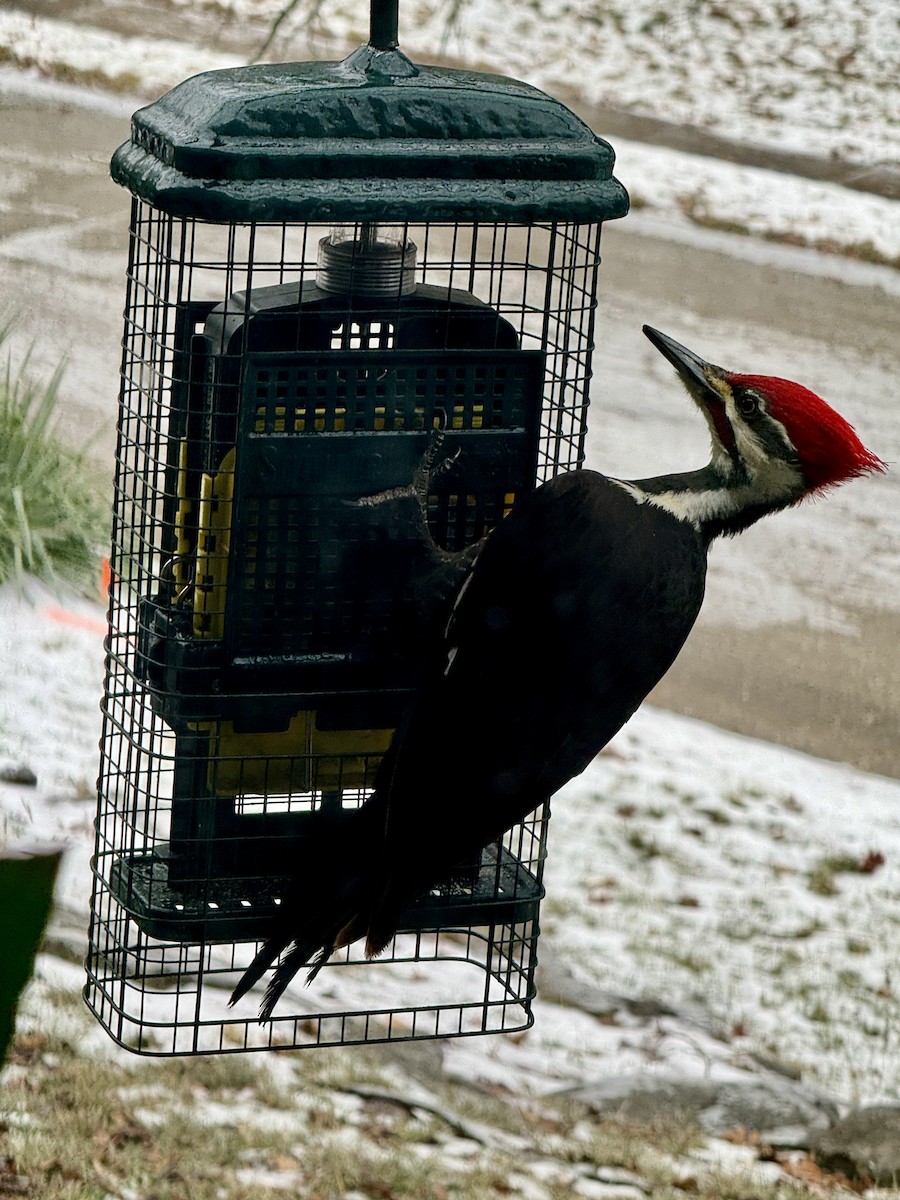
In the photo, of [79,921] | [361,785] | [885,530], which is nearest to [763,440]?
[361,785]

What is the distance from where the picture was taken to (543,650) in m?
2.73

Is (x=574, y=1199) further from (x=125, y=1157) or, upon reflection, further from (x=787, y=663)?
(x=787, y=663)

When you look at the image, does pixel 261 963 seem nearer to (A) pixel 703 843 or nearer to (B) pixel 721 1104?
(B) pixel 721 1104

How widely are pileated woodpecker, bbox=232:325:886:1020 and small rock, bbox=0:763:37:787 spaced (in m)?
3.19

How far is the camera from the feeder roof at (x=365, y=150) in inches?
92.0

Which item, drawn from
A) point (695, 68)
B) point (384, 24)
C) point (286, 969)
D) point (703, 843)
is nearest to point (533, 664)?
point (286, 969)

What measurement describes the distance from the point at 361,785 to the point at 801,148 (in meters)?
12.6

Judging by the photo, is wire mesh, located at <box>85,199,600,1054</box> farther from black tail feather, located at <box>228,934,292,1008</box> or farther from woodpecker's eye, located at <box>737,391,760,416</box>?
woodpecker's eye, located at <box>737,391,760,416</box>

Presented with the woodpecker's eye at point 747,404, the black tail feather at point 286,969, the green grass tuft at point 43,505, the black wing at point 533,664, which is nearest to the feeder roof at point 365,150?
the woodpecker's eye at point 747,404

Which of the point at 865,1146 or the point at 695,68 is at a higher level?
the point at 695,68

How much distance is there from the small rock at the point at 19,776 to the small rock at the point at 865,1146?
9.16 feet

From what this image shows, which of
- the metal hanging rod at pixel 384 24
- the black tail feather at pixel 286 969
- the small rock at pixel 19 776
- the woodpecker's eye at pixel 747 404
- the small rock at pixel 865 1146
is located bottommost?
the small rock at pixel 865 1146

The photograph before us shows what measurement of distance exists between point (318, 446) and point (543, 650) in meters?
0.49

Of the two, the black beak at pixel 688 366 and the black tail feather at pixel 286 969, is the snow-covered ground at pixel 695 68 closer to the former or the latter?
the black beak at pixel 688 366
